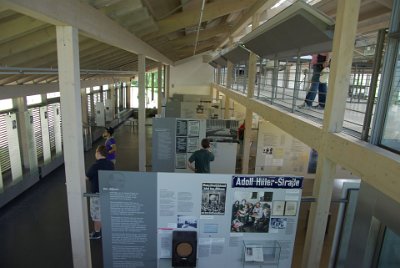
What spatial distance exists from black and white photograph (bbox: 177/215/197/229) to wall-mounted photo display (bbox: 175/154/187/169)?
11.5 feet

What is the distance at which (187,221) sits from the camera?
Answer: 289 centimetres

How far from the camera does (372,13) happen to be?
5.38 metres

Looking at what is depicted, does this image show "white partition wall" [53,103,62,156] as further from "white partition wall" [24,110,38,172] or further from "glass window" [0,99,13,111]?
"glass window" [0,99,13,111]

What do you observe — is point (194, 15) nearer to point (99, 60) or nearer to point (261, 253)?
point (99, 60)

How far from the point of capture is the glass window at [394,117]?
208 cm

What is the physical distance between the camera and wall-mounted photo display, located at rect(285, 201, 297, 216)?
2908 mm

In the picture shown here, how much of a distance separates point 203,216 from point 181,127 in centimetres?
352

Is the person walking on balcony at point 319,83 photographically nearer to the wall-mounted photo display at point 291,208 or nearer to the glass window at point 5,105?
the wall-mounted photo display at point 291,208

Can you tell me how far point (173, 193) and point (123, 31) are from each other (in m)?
2.95

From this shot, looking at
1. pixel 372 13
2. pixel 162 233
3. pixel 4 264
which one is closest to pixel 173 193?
pixel 162 233

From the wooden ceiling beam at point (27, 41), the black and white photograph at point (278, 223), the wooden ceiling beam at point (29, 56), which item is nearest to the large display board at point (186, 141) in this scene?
the wooden ceiling beam at point (29, 56)

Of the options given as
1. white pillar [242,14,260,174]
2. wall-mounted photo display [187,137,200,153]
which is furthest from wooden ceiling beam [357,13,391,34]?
wall-mounted photo display [187,137,200,153]

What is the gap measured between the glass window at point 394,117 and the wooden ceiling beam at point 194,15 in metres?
4.41

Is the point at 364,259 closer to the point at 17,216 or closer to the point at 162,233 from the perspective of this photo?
the point at 162,233
